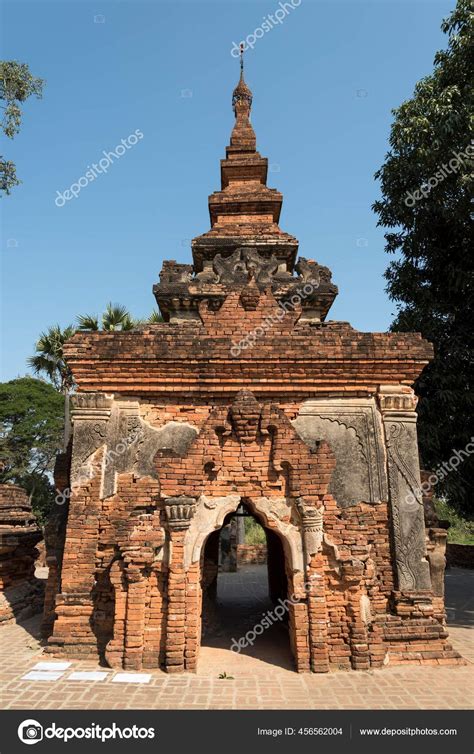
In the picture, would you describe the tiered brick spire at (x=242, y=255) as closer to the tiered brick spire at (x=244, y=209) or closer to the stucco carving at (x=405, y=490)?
the tiered brick spire at (x=244, y=209)

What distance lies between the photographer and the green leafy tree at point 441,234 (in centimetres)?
1145

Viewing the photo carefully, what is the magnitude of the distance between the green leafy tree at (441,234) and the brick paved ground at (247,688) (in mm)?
5528

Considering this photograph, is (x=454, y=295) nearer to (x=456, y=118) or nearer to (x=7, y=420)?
(x=456, y=118)

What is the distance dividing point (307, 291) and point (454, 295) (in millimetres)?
5243

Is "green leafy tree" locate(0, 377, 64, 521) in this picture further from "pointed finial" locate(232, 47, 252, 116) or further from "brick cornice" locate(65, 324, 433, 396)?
"brick cornice" locate(65, 324, 433, 396)

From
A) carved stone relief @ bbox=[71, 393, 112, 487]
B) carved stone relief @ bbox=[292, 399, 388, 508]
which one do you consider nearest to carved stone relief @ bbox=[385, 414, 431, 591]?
carved stone relief @ bbox=[292, 399, 388, 508]

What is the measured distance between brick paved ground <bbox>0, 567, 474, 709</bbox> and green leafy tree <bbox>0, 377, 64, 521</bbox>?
88.8ft

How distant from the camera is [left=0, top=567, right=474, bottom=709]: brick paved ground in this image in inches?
221

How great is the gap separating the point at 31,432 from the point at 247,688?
1206 inches

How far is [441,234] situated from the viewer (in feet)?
43.8

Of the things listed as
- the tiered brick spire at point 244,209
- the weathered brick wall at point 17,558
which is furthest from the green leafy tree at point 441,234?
the weathered brick wall at point 17,558

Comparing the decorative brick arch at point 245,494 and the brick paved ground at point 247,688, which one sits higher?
the decorative brick arch at point 245,494
